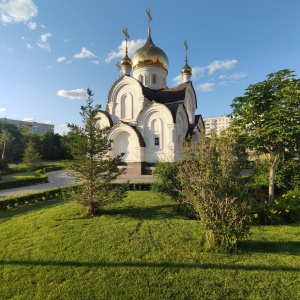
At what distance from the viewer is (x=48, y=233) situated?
624 centimetres

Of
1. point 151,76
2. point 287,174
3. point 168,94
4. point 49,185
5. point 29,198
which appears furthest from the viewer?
point 151,76

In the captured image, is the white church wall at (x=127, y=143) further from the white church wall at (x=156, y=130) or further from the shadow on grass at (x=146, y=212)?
the shadow on grass at (x=146, y=212)

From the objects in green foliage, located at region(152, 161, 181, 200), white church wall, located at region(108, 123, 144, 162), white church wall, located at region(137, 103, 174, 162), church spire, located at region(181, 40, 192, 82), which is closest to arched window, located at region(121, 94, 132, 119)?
white church wall, located at region(108, 123, 144, 162)

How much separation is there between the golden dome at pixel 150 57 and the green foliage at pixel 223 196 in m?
22.8

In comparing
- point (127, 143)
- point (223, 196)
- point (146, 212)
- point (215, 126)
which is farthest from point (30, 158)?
point (223, 196)

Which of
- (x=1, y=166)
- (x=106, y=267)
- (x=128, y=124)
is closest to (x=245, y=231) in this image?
(x=106, y=267)

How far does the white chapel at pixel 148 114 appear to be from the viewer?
66.1ft

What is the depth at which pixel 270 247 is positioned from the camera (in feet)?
17.0

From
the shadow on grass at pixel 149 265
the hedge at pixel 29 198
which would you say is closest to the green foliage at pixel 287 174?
the hedge at pixel 29 198

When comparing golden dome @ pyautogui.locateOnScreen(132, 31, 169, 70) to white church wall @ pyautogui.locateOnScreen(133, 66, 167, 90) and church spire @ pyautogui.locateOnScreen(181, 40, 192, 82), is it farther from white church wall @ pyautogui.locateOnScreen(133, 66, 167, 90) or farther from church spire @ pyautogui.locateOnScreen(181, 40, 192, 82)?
church spire @ pyautogui.locateOnScreen(181, 40, 192, 82)

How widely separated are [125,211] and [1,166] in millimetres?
16532

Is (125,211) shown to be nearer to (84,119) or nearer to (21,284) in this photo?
(84,119)

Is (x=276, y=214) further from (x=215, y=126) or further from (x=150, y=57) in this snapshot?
(x=150, y=57)

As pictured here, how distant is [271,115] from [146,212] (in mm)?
6433
